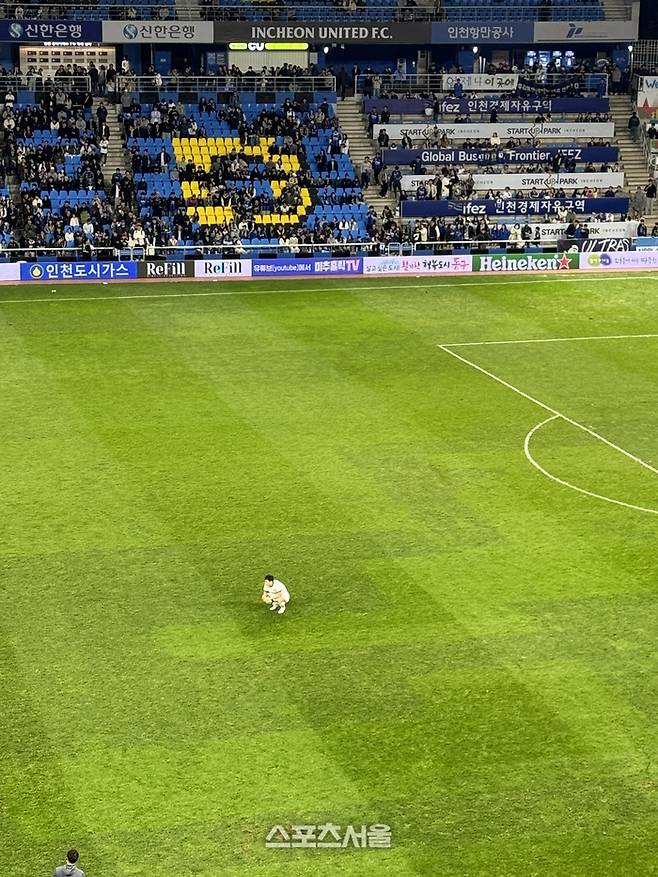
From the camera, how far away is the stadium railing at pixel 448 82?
71.3 metres

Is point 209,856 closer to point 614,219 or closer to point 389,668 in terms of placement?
point 389,668

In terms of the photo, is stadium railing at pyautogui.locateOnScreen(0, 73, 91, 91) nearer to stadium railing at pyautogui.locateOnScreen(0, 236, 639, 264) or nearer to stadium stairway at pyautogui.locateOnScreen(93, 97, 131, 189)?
stadium stairway at pyautogui.locateOnScreen(93, 97, 131, 189)

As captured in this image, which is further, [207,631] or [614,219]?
[614,219]

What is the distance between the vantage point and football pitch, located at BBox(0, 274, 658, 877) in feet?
54.6

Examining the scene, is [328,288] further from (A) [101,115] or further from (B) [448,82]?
(B) [448,82]

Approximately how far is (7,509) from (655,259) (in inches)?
1492

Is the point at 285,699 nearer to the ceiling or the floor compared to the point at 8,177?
nearer to the floor

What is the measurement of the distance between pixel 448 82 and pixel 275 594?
5393 cm

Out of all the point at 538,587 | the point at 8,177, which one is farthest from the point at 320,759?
the point at 8,177

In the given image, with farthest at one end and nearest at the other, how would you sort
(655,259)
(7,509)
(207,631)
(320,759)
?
(655,259)
(7,509)
(207,631)
(320,759)

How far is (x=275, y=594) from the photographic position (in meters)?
22.2

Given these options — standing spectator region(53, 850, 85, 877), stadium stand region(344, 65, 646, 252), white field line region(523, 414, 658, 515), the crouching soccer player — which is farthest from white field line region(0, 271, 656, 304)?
standing spectator region(53, 850, 85, 877)

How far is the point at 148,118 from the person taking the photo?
65188mm

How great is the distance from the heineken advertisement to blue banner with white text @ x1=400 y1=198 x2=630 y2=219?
7.45 meters
